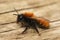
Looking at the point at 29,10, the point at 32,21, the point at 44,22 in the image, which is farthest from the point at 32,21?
the point at 29,10

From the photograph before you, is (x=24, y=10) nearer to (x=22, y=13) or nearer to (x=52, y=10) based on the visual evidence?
(x=22, y=13)

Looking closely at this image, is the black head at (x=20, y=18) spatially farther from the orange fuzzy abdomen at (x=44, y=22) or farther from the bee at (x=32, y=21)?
the orange fuzzy abdomen at (x=44, y=22)

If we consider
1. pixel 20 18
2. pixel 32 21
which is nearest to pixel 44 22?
pixel 32 21

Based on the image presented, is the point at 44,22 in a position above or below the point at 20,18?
below

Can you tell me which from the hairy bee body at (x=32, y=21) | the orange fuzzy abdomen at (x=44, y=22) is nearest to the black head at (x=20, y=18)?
the hairy bee body at (x=32, y=21)

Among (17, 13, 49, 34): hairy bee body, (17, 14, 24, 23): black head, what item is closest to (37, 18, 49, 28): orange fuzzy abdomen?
(17, 13, 49, 34): hairy bee body

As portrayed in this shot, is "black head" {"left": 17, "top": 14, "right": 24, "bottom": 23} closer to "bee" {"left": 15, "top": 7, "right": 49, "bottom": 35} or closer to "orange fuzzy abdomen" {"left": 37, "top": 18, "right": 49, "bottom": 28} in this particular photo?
"bee" {"left": 15, "top": 7, "right": 49, "bottom": 35}

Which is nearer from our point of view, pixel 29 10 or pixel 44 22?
pixel 44 22

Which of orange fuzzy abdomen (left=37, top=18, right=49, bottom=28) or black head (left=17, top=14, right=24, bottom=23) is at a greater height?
black head (left=17, top=14, right=24, bottom=23)

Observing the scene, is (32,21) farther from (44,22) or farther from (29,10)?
(29,10)
